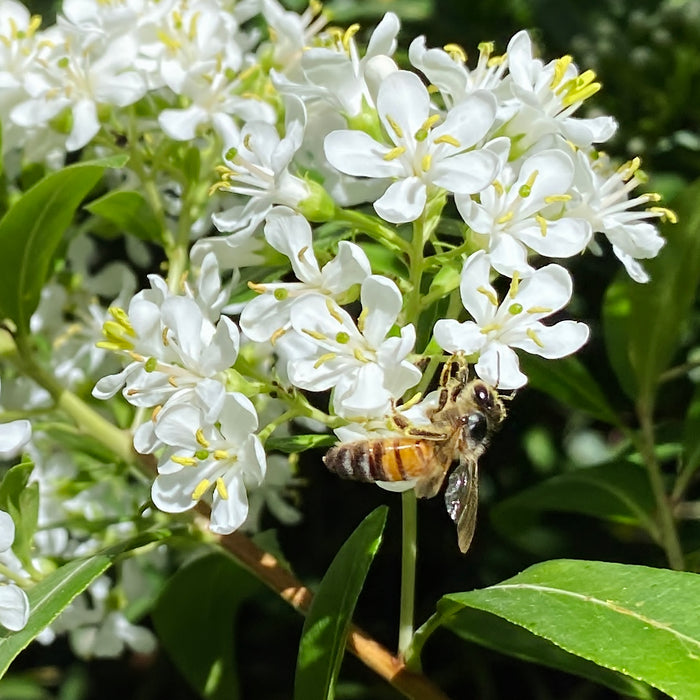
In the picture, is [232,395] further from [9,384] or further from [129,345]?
[9,384]

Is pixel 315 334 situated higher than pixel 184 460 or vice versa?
pixel 315 334

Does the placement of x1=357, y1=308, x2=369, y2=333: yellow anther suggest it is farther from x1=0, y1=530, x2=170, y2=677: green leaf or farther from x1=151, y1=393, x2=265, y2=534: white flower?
x1=0, y1=530, x2=170, y2=677: green leaf

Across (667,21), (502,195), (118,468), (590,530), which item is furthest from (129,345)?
(667,21)

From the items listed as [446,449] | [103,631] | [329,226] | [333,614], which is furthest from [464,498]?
[103,631]

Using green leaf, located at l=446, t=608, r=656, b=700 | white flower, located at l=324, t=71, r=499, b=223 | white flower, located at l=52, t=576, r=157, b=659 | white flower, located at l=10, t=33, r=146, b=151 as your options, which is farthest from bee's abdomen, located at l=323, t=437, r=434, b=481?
white flower, located at l=52, t=576, r=157, b=659

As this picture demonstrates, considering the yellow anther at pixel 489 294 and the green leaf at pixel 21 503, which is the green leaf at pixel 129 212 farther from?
the yellow anther at pixel 489 294

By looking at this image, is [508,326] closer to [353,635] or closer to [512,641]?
[353,635]

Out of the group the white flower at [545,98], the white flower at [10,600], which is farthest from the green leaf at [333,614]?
the white flower at [545,98]
